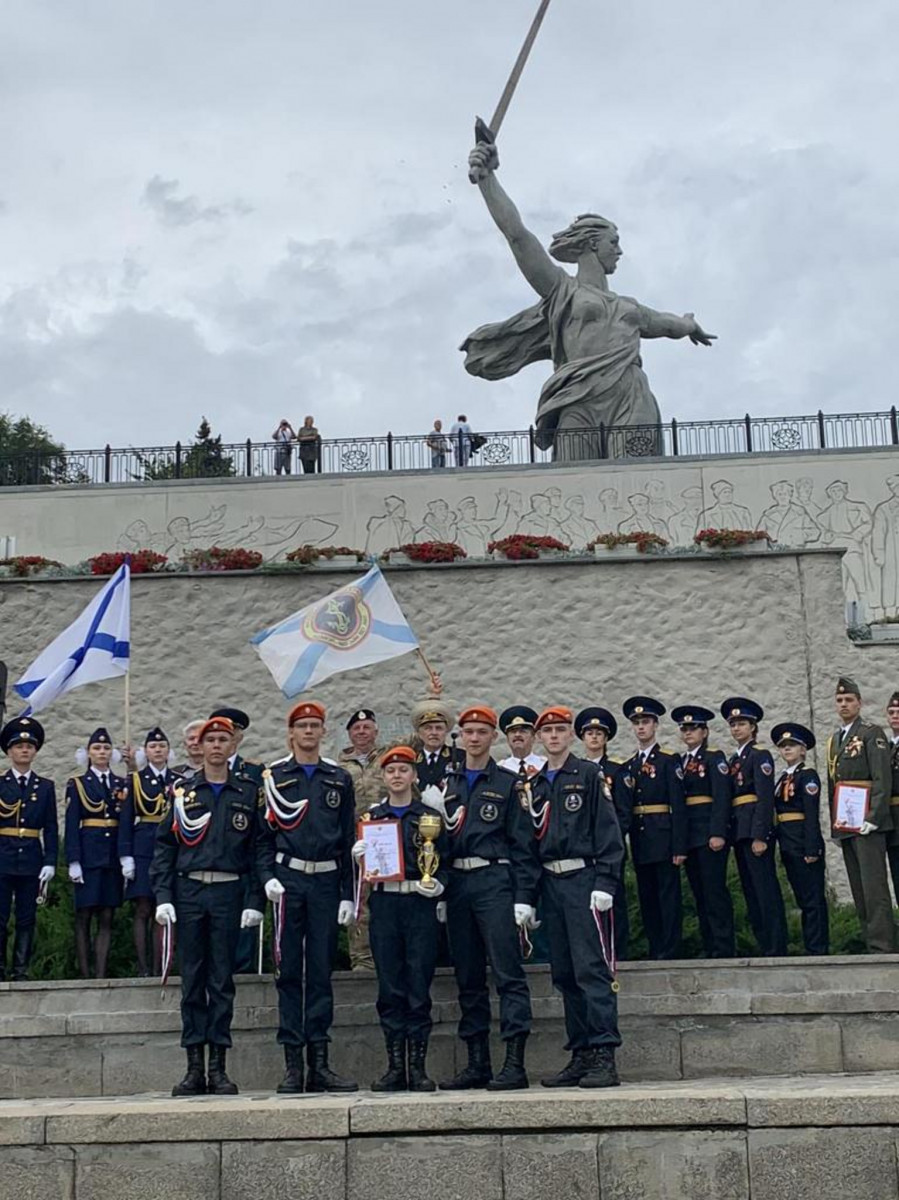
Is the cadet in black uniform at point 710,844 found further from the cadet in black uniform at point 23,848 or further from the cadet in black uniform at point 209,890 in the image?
the cadet in black uniform at point 23,848

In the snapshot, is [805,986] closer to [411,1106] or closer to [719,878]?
[719,878]

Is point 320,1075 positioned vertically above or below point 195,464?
below

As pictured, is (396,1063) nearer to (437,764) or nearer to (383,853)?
(383,853)

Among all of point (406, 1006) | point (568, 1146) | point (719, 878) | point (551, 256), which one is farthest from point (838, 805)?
point (551, 256)

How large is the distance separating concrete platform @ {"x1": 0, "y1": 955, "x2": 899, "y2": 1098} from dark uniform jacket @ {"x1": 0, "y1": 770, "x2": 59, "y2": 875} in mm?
1324

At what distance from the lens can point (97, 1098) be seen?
8.25m

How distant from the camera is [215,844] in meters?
7.94

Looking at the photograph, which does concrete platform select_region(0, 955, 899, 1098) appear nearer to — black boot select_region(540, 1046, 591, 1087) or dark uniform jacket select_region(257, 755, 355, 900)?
black boot select_region(540, 1046, 591, 1087)

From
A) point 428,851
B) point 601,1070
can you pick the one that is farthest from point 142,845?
point 601,1070

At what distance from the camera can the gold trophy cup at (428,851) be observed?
773 cm

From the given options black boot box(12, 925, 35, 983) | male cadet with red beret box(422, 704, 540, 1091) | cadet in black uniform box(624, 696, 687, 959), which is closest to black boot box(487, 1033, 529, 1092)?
male cadet with red beret box(422, 704, 540, 1091)

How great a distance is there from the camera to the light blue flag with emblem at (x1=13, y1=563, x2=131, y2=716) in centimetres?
1124

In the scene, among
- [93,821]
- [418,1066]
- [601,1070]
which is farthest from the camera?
[93,821]

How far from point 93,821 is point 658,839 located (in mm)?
3613
